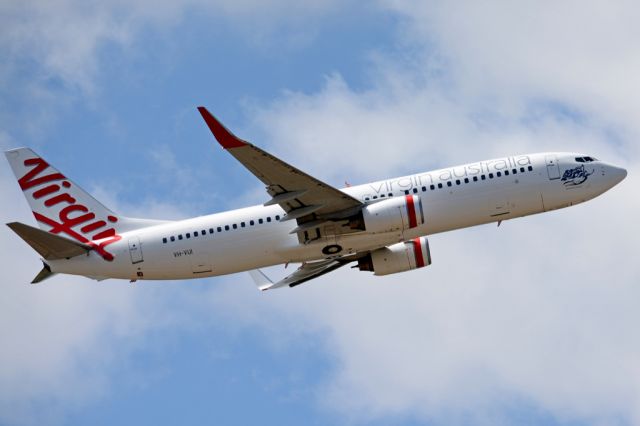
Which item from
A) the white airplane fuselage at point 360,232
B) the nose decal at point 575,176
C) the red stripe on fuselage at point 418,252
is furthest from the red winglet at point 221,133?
the nose decal at point 575,176

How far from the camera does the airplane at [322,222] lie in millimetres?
59969

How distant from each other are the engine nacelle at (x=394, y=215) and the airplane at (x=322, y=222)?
0.05 metres

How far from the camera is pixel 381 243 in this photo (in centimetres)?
6166

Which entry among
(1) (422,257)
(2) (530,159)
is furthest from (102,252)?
(2) (530,159)

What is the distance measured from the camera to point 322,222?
60.9 meters

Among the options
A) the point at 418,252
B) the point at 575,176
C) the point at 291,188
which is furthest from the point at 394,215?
the point at 575,176

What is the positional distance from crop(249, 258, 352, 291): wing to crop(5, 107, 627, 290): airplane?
15.1 feet

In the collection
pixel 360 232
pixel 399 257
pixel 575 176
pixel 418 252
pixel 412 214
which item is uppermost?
pixel 575 176

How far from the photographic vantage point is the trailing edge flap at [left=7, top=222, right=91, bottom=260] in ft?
196

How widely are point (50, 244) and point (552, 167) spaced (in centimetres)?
2774

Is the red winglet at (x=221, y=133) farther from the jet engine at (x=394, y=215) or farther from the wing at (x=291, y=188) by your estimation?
the jet engine at (x=394, y=215)

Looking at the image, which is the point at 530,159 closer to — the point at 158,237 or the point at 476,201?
the point at 476,201

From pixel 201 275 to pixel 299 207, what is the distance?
23.6ft

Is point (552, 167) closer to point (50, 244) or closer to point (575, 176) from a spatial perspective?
point (575, 176)
